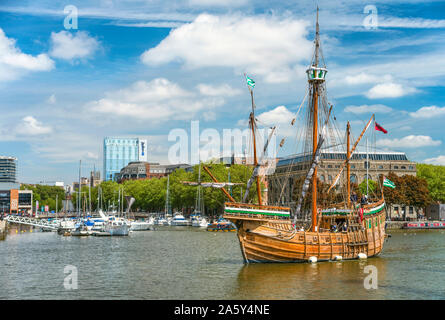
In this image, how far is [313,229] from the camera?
63.7 meters

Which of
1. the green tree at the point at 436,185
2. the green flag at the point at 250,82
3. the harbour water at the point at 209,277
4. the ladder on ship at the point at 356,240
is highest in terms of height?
the green flag at the point at 250,82

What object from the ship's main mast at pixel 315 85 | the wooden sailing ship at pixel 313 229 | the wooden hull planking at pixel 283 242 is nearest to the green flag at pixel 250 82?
the wooden sailing ship at pixel 313 229

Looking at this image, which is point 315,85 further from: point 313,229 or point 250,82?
point 313,229

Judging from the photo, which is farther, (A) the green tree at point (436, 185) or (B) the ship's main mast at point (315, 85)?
(A) the green tree at point (436, 185)

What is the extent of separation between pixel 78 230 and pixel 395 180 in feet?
303

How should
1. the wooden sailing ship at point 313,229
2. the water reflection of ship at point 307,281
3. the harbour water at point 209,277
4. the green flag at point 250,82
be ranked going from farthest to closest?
1. the green flag at point 250,82
2. the wooden sailing ship at point 313,229
3. the harbour water at point 209,277
4. the water reflection of ship at point 307,281

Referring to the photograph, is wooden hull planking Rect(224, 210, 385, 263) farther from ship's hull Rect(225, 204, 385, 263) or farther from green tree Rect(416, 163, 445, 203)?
green tree Rect(416, 163, 445, 203)

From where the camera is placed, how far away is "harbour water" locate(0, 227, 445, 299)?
4434cm

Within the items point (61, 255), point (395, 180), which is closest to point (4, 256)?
point (61, 255)

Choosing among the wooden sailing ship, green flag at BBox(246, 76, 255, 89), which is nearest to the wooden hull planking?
the wooden sailing ship

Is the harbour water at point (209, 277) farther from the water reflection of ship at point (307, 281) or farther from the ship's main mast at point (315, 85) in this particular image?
the ship's main mast at point (315, 85)

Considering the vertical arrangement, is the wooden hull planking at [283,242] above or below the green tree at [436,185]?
below

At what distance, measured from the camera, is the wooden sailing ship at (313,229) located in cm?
5766

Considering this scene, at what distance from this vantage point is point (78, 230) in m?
128
